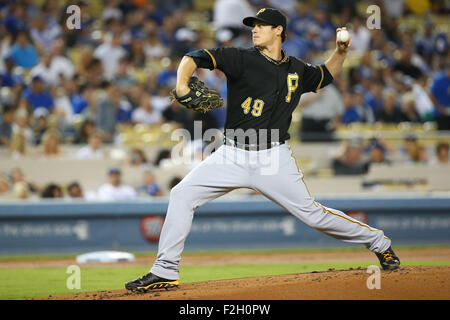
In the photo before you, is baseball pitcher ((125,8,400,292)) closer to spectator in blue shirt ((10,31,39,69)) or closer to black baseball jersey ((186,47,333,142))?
black baseball jersey ((186,47,333,142))

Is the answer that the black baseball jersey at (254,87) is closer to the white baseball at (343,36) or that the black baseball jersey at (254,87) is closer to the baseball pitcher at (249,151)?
the baseball pitcher at (249,151)

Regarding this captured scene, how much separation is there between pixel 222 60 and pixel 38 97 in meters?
7.53

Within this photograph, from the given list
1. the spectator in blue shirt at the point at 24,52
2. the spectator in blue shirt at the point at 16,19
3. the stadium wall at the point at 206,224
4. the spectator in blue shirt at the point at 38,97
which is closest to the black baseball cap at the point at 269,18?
the stadium wall at the point at 206,224

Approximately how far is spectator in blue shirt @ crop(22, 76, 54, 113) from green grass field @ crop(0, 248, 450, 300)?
15.0 ft

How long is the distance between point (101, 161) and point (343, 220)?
6211 millimetres

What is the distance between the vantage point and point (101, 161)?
10844mm

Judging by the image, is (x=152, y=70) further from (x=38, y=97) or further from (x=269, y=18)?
(x=269, y=18)

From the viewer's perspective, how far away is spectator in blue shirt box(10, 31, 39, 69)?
1308 centimetres

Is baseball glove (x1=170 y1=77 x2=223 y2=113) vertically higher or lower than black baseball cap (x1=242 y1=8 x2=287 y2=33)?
lower

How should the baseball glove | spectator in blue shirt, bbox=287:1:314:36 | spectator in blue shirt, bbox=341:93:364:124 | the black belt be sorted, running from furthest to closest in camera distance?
spectator in blue shirt, bbox=287:1:314:36 < spectator in blue shirt, bbox=341:93:364:124 < the black belt < the baseball glove

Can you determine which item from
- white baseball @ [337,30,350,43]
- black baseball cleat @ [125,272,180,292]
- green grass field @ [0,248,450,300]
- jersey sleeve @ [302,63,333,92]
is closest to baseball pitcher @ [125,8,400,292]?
black baseball cleat @ [125,272,180,292]

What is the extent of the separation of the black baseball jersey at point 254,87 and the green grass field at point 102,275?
1.87 m
